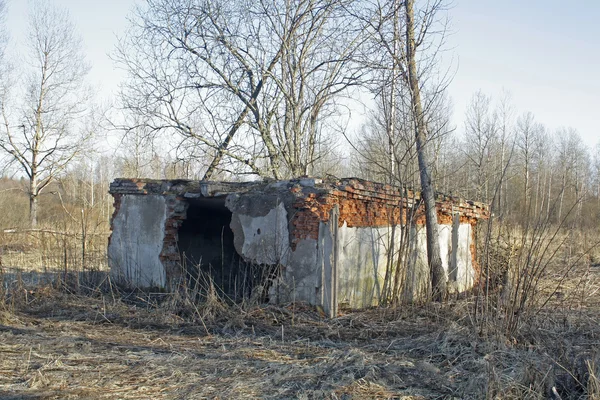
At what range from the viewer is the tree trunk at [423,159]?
9.07 metres

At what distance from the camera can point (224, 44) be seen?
15.3 m

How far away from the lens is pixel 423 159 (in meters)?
9.20

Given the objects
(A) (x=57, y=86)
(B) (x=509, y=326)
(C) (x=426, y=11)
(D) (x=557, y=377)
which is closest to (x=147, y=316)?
(B) (x=509, y=326)

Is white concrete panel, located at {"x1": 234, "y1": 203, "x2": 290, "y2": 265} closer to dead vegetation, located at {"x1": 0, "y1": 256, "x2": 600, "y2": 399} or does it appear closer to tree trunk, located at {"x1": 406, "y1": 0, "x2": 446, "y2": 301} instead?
dead vegetation, located at {"x1": 0, "y1": 256, "x2": 600, "y2": 399}

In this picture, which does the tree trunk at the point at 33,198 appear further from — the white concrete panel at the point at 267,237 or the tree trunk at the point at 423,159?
the tree trunk at the point at 423,159

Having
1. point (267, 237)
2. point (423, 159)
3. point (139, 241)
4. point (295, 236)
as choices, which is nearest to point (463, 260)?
point (423, 159)

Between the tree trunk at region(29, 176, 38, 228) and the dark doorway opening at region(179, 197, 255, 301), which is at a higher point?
the tree trunk at region(29, 176, 38, 228)

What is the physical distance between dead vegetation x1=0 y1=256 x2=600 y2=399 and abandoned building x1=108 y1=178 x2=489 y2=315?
62 centimetres

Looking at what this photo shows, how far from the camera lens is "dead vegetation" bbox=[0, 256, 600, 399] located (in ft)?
15.4

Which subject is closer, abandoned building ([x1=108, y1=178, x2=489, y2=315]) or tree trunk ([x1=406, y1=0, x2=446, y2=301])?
abandoned building ([x1=108, y1=178, x2=489, y2=315])

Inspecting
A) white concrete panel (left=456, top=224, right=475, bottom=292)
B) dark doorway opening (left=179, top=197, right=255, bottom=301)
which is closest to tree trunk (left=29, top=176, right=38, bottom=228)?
dark doorway opening (left=179, top=197, right=255, bottom=301)

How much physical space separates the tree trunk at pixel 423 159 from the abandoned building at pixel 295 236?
11.6 inches

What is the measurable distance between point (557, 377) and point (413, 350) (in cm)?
171

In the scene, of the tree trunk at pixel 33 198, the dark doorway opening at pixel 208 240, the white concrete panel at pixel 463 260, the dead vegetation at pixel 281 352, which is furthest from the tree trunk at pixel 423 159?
the tree trunk at pixel 33 198
